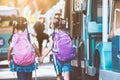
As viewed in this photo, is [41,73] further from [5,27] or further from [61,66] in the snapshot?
[5,27]

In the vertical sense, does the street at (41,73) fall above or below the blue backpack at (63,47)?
below

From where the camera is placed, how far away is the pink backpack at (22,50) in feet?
16.3

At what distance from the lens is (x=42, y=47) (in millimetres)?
5012

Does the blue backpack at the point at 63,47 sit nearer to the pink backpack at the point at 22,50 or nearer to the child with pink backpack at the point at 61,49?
the child with pink backpack at the point at 61,49

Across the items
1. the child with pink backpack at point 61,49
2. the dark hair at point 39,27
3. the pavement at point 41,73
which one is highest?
the dark hair at point 39,27

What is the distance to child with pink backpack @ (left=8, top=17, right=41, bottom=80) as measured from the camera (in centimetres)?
496

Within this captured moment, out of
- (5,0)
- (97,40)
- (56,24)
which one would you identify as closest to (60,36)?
(56,24)

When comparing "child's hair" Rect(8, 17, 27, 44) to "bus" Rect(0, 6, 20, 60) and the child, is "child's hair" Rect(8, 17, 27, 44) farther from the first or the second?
the child

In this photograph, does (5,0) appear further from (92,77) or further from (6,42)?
(92,77)

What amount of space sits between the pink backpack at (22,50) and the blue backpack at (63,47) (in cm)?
33

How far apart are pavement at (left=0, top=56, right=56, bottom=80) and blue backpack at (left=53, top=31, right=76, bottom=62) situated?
0.61ft

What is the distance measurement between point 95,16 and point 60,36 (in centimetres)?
54

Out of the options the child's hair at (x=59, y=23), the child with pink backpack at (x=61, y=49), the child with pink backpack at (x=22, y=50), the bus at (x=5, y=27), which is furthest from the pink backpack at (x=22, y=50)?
the child's hair at (x=59, y=23)

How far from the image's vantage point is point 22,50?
498 cm
